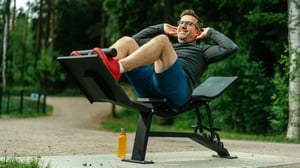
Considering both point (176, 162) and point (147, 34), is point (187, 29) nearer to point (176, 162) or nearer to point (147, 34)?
point (147, 34)

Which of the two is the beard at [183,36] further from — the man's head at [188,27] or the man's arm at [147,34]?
the man's arm at [147,34]

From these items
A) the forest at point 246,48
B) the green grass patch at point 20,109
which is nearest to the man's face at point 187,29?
the forest at point 246,48

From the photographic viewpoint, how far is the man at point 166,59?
4.79 m

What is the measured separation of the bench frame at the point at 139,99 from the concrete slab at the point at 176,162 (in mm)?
210

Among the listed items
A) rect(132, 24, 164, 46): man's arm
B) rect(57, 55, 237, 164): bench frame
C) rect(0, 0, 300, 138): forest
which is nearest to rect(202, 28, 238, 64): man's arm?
rect(57, 55, 237, 164): bench frame

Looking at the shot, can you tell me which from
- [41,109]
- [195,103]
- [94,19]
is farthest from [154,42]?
[94,19]

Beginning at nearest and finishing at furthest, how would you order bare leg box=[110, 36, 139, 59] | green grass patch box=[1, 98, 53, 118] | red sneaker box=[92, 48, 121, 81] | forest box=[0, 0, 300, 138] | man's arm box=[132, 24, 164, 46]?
1. red sneaker box=[92, 48, 121, 81]
2. bare leg box=[110, 36, 139, 59]
3. man's arm box=[132, 24, 164, 46]
4. forest box=[0, 0, 300, 138]
5. green grass patch box=[1, 98, 53, 118]

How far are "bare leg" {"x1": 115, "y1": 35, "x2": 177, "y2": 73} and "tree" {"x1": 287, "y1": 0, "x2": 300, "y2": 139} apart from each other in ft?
28.0

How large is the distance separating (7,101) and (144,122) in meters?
17.4

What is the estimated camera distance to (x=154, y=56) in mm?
4859

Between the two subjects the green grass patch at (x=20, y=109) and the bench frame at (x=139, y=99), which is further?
the green grass patch at (x=20, y=109)

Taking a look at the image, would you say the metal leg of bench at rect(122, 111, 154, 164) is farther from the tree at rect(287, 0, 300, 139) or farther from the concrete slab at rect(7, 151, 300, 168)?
the tree at rect(287, 0, 300, 139)

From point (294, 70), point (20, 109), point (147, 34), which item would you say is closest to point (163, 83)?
point (147, 34)

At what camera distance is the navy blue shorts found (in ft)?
16.8
